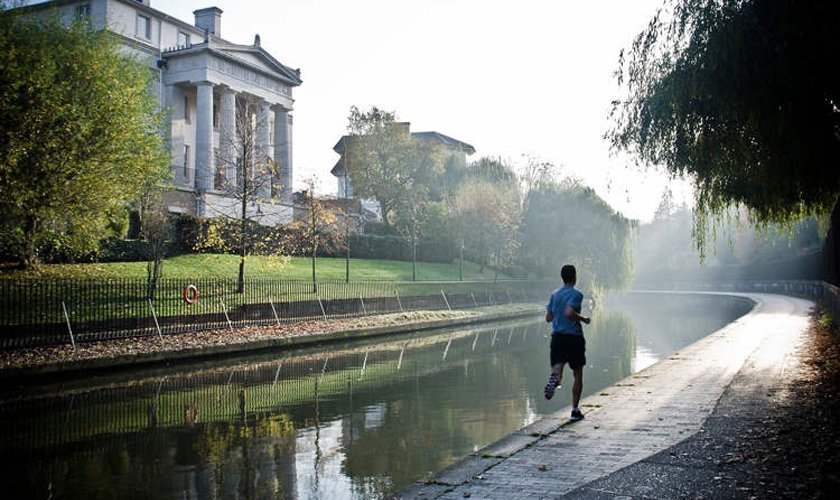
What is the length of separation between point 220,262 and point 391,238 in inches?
753

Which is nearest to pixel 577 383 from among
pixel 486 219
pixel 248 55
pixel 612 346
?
pixel 612 346

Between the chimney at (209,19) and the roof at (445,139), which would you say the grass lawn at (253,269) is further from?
the roof at (445,139)

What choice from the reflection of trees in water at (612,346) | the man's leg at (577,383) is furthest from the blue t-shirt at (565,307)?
the reflection of trees in water at (612,346)

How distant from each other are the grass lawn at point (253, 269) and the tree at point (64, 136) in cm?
109

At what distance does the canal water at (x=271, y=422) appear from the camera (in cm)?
773

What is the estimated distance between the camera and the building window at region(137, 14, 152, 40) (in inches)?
1848

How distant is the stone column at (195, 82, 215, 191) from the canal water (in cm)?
2659

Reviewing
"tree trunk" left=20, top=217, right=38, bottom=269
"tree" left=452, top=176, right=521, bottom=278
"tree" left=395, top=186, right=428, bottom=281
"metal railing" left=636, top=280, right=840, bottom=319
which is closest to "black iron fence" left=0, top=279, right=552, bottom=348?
"tree trunk" left=20, top=217, right=38, bottom=269

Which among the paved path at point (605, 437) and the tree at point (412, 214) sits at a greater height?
the tree at point (412, 214)

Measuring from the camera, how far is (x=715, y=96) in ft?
33.7

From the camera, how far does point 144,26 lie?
47.4 m

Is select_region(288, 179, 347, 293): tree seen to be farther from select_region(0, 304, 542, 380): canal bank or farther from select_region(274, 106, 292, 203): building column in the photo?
select_region(274, 106, 292, 203): building column

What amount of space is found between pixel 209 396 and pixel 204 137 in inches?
1378

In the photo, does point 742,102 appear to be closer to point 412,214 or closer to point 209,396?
point 209,396
